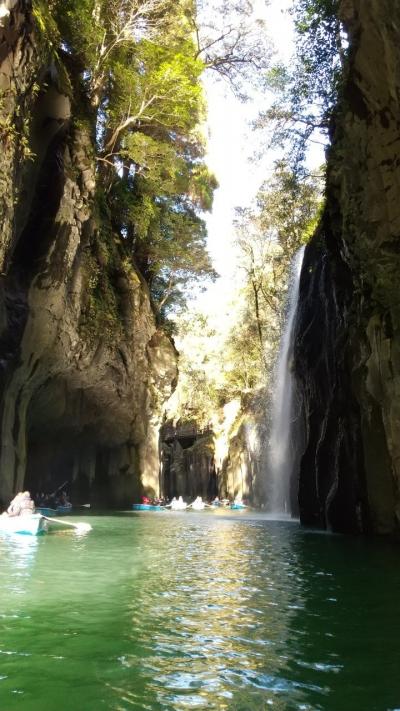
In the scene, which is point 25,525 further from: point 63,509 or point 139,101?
point 139,101

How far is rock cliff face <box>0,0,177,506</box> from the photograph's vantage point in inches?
484

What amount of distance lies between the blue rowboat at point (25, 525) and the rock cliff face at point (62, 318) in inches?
166

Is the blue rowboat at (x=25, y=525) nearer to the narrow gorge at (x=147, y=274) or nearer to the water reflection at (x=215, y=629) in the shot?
the narrow gorge at (x=147, y=274)

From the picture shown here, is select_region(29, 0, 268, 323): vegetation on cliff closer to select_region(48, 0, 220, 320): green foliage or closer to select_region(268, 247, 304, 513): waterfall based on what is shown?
select_region(48, 0, 220, 320): green foliage

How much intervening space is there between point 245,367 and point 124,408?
12789 mm

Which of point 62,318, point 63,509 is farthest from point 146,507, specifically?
point 62,318

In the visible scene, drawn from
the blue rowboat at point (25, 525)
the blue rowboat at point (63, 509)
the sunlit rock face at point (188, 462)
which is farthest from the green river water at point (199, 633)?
the sunlit rock face at point (188, 462)

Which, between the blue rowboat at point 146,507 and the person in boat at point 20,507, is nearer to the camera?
the person in boat at point 20,507

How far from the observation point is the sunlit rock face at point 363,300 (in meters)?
10.6

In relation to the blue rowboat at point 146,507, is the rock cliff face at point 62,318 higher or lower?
higher

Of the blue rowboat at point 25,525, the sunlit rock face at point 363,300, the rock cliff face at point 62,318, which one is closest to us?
the sunlit rock face at point 363,300

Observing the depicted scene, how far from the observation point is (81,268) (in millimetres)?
19078

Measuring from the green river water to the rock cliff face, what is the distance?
8208mm

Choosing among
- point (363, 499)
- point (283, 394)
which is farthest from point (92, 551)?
point (283, 394)
